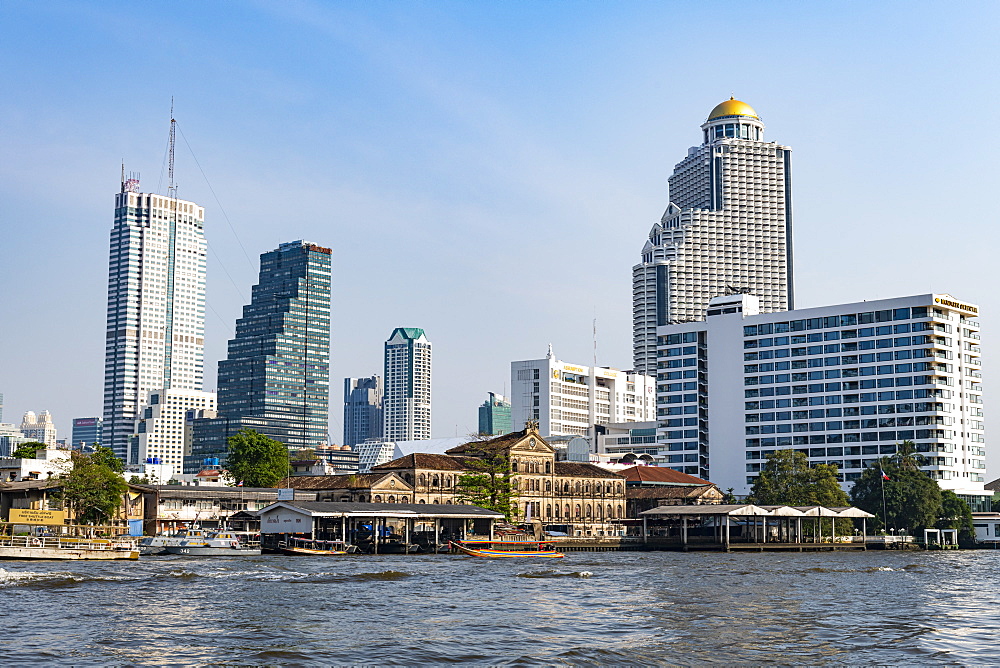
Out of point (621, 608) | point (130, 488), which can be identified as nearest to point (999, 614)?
point (621, 608)

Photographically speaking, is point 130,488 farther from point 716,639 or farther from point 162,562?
point 716,639

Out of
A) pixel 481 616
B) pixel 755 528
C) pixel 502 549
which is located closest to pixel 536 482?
pixel 755 528

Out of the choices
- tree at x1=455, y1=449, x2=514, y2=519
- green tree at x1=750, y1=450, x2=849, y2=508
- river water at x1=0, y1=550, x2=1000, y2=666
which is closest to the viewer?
river water at x1=0, y1=550, x2=1000, y2=666

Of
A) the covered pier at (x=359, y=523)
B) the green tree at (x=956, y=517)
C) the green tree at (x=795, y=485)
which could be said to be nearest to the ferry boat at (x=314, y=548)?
the covered pier at (x=359, y=523)

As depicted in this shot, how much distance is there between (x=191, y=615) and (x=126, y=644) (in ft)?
31.5

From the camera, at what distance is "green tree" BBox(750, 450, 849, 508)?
168250mm

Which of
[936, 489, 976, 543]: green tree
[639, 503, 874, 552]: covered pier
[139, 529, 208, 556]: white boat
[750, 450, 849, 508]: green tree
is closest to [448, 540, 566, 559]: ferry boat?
[139, 529, 208, 556]: white boat

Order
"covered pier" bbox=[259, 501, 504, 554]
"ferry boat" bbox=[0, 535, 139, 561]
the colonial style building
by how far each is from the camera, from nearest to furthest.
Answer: "ferry boat" bbox=[0, 535, 139, 561], "covered pier" bbox=[259, 501, 504, 554], the colonial style building

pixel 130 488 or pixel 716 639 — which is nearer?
pixel 716 639

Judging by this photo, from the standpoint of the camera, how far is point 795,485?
171 m

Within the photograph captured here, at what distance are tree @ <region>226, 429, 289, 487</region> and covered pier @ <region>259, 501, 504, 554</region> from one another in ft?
175

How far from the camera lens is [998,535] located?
184 m

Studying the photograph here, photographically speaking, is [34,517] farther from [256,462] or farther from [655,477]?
[655,477]

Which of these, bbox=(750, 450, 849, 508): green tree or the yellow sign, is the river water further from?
bbox=(750, 450, 849, 508): green tree
